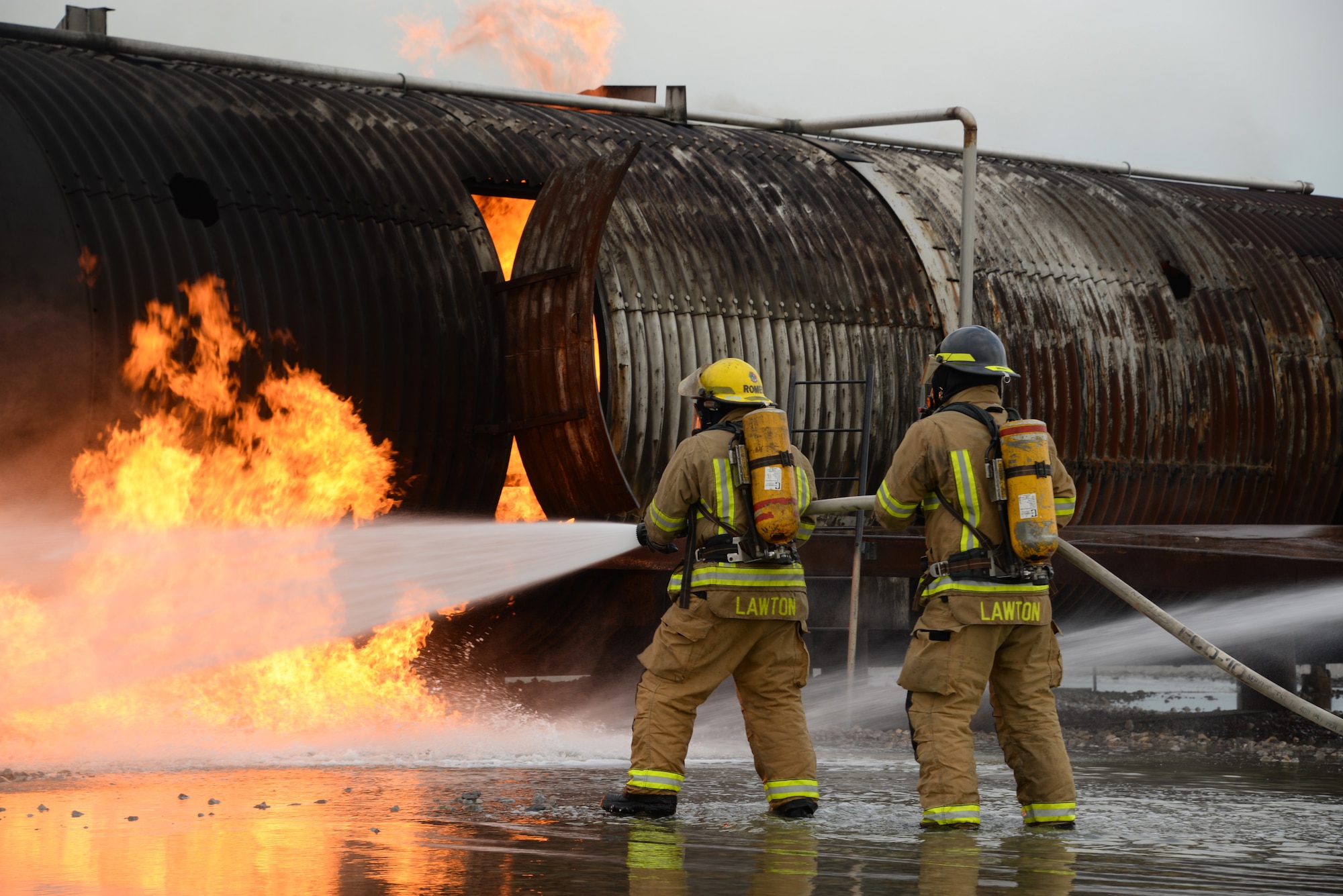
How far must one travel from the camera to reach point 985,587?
6441 millimetres

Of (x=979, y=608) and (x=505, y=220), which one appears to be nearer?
(x=979, y=608)

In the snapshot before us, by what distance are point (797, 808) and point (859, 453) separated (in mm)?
5844

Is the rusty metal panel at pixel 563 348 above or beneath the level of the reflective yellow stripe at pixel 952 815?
above

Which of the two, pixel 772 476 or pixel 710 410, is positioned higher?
pixel 710 410

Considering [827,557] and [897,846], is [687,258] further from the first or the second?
[897,846]

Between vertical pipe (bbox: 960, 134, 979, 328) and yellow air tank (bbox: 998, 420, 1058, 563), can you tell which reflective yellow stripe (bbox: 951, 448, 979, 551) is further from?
vertical pipe (bbox: 960, 134, 979, 328)

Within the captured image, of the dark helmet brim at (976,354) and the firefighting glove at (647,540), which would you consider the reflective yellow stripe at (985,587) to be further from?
the firefighting glove at (647,540)

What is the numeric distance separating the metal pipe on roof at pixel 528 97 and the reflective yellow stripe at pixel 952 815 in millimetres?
7752

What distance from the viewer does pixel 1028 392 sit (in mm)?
13031

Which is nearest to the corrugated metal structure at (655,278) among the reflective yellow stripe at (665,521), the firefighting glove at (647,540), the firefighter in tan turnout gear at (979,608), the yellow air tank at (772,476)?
Answer: the firefighting glove at (647,540)

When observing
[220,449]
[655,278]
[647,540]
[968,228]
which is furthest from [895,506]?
[968,228]

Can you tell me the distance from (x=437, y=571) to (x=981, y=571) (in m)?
4.74

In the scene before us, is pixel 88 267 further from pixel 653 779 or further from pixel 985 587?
pixel 985 587

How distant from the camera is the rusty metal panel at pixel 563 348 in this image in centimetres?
1012
